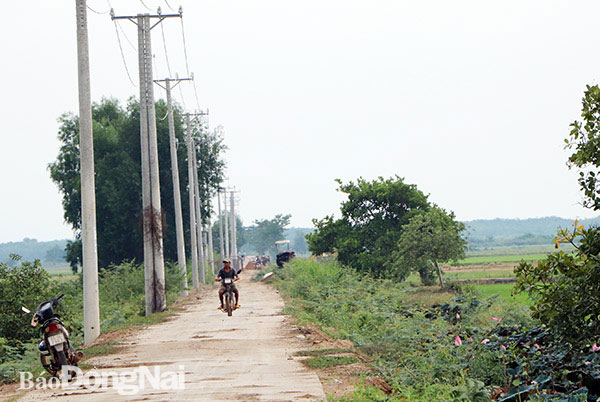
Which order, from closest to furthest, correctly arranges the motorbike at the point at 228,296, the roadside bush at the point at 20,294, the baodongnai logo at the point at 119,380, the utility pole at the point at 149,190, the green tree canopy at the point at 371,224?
1. the baodongnai logo at the point at 119,380
2. the roadside bush at the point at 20,294
3. the motorbike at the point at 228,296
4. the utility pole at the point at 149,190
5. the green tree canopy at the point at 371,224

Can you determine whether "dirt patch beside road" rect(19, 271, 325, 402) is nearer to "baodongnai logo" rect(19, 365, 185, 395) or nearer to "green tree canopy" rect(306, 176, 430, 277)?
"baodongnai logo" rect(19, 365, 185, 395)

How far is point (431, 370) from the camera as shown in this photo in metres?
10.4

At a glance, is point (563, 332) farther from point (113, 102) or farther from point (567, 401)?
point (113, 102)

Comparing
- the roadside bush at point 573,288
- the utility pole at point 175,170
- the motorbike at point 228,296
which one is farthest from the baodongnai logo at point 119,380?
the utility pole at point 175,170

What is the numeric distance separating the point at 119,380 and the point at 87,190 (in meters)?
7.82

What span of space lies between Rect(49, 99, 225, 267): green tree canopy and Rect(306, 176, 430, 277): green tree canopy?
35.0 ft

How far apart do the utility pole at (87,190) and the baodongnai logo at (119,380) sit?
5343 millimetres

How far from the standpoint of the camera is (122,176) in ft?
157

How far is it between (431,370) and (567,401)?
275cm

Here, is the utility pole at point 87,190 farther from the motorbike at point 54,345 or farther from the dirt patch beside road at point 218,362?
the motorbike at point 54,345

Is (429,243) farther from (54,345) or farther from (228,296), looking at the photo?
(54,345)

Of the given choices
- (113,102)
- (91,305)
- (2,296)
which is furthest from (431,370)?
(113,102)

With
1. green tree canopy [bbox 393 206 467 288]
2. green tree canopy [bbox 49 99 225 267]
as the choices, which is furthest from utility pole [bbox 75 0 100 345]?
green tree canopy [bbox 49 99 225 267]

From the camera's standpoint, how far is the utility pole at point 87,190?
17953 millimetres
